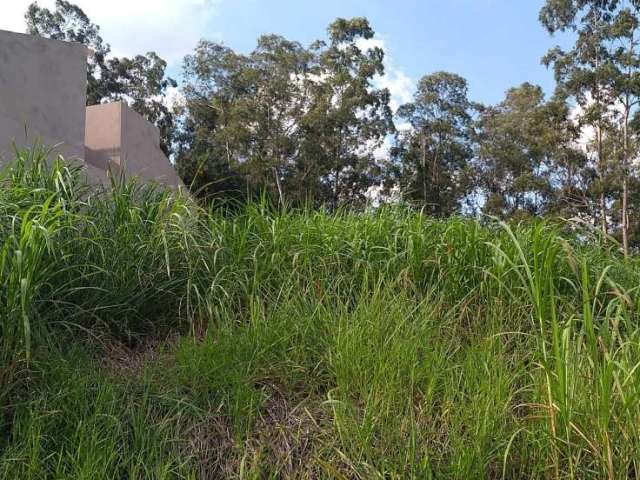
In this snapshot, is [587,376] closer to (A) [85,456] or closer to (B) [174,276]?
(A) [85,456]

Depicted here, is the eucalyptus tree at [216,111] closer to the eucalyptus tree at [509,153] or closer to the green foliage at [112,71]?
the green foliage at [112,71]

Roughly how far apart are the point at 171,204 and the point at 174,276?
0.59m

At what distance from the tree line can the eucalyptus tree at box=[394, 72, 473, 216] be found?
Result: 0.05 metres

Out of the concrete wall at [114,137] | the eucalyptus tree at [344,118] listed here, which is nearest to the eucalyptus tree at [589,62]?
the eucalyptus tree at [344,118]

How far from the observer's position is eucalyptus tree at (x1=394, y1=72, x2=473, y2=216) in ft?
75.3

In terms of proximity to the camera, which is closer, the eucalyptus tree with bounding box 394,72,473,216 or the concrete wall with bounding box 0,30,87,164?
the concrete wall with bounding box 0,30,87,164

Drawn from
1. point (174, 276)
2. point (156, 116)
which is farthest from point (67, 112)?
point (156, 116)

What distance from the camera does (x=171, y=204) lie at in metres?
3.41

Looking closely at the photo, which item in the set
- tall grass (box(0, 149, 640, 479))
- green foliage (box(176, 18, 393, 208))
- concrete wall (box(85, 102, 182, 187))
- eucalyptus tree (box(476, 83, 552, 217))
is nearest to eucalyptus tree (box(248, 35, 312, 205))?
green foliage (box(176, 18, 393, 208))

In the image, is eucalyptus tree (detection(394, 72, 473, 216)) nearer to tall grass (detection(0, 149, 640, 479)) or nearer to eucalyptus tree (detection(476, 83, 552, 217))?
eucalyptus tree (detection(476, 83, 552, 217))

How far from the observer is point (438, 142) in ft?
76.8

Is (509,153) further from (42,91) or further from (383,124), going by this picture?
(42,91)

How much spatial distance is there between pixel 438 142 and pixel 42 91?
17.5m

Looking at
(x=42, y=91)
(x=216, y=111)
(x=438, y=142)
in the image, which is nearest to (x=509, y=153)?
(x=438, y=142)
